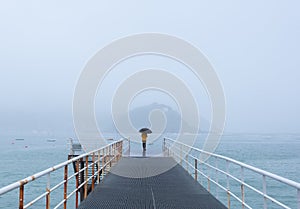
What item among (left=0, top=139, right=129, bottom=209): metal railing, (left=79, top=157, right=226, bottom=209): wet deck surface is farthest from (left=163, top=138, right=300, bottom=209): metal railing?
(left=0, top=139, right=129, bottom=209): metal railing

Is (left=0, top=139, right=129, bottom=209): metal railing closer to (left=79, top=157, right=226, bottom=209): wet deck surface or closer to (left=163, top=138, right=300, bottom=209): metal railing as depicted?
(left=79, top=157, right=226, bottom=209): wet deck surface

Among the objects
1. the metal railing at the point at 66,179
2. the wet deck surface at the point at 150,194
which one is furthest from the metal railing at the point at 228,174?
the metal railing at the point at 66,179

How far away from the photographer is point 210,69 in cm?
1459

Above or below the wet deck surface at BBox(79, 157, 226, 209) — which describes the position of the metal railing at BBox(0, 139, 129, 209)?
above

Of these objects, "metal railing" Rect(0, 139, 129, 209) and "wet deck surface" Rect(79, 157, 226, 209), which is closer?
"metal railing" Rect(0, 139, 129, 209)

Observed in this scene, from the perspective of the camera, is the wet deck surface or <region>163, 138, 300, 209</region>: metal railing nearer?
<region>163, 138, 300, 209</region>: metal railing

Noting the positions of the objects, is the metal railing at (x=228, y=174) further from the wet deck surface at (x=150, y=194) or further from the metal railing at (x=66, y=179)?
the metal railing at (x=66, y=179)

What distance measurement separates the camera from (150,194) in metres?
6.50

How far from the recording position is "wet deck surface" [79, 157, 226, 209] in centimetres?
550

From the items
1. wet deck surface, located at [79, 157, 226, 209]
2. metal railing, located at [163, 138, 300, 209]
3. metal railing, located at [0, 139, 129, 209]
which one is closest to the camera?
metal railing, located at [0, 139, 129, 209]

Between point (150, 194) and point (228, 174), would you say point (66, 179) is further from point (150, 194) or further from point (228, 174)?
point (228, 174)

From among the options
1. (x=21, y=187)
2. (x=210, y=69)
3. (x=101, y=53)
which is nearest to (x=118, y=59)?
(x=101, y=53)

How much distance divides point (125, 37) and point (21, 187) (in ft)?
44.6

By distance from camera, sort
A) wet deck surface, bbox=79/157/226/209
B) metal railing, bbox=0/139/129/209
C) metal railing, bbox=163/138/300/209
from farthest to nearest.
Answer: wet deck surface, bbox=79/157/226/209 < metal railing, bbox=163/138/300/209 < metal railing, bbox=0/139/129/209
